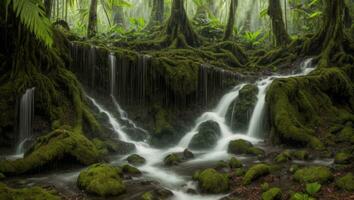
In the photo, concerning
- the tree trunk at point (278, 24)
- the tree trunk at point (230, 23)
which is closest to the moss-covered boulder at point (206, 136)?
the tree trunk at point (278, 24)

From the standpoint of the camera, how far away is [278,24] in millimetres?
20078

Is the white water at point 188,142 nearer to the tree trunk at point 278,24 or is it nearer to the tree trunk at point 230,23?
the tree trunk at point 278,24

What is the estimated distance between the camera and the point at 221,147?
38.7 feet

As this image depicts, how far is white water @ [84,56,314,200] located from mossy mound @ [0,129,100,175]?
997mm

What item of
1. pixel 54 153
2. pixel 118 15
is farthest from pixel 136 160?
pixel 118 15

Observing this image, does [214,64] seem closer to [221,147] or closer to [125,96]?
[125,96]

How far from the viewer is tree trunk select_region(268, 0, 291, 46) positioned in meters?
20.0

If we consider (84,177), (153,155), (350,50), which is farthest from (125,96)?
(350,50)

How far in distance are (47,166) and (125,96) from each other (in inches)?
239

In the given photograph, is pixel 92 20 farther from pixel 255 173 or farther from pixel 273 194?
pixel 273 194

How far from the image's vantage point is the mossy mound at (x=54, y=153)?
8227mm

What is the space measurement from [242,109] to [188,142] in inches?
100

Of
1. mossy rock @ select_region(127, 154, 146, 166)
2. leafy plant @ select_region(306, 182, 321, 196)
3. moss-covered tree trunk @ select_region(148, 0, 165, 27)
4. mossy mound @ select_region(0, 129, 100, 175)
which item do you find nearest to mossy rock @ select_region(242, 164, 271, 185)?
leafy plant @ select_region(306, 182, 321, 196)

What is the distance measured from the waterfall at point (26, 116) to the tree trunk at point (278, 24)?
13.8 metres
